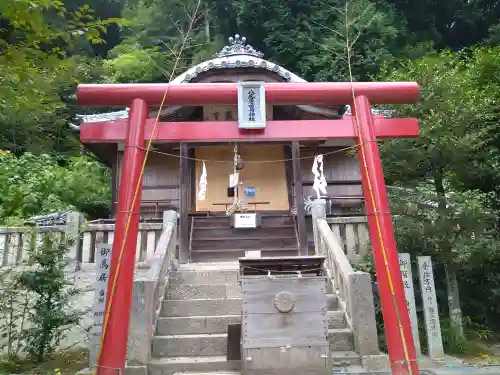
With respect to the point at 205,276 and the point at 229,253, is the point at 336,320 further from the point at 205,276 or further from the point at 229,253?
the point at 229,253

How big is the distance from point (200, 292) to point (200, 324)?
2.64ft

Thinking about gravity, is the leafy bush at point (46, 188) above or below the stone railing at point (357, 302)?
above

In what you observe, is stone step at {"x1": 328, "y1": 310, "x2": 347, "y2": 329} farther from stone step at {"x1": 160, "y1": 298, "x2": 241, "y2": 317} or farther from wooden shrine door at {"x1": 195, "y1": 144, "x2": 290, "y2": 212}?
wooden shrine door at {"x1": 195, "y1": 144, "x2": 290, "y2": 212}

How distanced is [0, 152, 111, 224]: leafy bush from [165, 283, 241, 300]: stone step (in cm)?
845

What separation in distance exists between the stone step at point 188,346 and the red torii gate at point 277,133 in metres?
1.41

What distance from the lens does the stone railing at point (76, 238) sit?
7.96 m

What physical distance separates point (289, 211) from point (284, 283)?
Answer: 6.42m

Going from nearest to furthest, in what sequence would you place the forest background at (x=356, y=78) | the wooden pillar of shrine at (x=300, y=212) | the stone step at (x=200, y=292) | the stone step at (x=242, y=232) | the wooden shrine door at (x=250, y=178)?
the forest background at (x=356, y=78) → the stone step at (x=200, y=292) → the wooden pillar of shrine at (x=300, y=212) → the stone step at (x=242, y=232) → the wooden shrine door at (x=250, y=178)

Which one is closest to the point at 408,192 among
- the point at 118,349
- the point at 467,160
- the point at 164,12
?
the point at 467,160

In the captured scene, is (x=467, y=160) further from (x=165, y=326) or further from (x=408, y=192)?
(x=165, y=326)

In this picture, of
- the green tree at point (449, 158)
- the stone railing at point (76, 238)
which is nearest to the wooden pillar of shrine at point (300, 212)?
the green tree at point (449, 158)

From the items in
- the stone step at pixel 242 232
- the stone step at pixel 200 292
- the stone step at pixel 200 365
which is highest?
the stone step at pixel 242 232

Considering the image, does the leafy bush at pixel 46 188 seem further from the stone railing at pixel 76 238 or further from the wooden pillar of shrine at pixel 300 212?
the wooden pillar of shrine at pixel 300 212

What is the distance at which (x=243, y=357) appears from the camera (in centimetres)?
499
